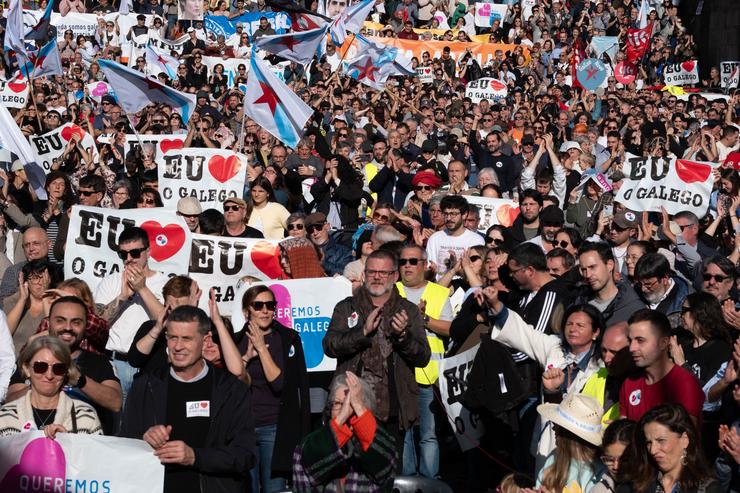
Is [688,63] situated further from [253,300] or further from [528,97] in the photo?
[253,300]

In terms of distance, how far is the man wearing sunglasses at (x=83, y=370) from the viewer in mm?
6988

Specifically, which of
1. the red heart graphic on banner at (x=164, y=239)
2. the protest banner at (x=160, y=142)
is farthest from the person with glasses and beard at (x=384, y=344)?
the protest banner at (x=160, y=142)

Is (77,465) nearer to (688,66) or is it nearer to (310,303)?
(310,303)

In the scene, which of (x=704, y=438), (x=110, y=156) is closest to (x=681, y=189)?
(x=704, y=438)

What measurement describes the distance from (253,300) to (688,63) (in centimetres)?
2291

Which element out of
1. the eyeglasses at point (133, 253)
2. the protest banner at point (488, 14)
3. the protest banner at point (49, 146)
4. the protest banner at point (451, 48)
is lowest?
the eyeglasses at point (133, 253)

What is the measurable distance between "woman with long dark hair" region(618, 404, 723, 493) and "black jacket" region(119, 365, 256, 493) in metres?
1.77

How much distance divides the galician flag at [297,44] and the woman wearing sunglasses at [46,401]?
11.2m

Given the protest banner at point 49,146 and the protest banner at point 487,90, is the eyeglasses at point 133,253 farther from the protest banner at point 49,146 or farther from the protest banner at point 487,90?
the protest banner at point 487,90

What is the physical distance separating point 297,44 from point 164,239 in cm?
715

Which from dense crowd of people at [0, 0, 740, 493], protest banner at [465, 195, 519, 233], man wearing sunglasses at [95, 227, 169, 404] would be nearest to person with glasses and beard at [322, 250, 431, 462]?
dense crowd of people at [0, 0, 740, 493]

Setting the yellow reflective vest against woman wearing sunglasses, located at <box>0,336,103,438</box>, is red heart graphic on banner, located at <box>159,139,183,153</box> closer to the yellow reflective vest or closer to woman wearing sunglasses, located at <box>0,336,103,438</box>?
the yellow reflective vest

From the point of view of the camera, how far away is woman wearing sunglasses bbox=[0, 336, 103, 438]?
6.43 m

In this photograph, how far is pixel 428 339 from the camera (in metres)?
9.02
